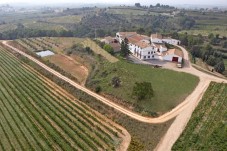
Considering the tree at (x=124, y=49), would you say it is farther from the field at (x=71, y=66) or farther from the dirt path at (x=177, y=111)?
the dirt path at (x=177, y=111)

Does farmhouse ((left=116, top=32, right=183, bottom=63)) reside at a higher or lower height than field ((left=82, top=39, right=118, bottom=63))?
higher

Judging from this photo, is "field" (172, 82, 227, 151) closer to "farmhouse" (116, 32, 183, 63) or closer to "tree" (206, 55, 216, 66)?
"farmhouse" (116, 32, 183, 63)

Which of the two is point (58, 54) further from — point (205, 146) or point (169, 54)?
point (205, 146)

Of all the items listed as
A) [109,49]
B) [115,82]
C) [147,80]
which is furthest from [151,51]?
[115,82]

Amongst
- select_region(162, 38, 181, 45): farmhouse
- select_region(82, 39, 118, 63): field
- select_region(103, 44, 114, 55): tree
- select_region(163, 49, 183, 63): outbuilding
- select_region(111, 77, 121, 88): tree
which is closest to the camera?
select_region(111, 77, 121, 88): tree

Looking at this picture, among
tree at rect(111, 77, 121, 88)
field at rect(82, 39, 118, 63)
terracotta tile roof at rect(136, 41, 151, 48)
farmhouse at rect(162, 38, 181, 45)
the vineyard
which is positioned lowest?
the vineyard

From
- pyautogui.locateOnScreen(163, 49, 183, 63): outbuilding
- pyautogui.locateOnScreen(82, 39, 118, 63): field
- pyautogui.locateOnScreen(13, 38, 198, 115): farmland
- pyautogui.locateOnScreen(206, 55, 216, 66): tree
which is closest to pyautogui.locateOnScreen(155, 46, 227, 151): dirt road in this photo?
pyautogui.locateOnScreen(13, 38, 198, 115): farmland

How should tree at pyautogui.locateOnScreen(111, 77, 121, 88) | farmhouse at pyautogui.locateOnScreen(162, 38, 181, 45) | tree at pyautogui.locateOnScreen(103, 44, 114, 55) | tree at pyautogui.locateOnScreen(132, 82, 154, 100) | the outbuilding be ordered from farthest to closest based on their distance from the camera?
1. farmhouse at pyautogui.locateOnScreen(162, 38, 181, 45)
2. tree at pyautogui.locateOnScreen(103, 44, 114, 55)
3. the outbuilding
4. tree at pyautogui.locateOnScreen(111, 77, 121, 88)
5. tree at pyautogui.locateOnScreen(132, 82, 154, 100)

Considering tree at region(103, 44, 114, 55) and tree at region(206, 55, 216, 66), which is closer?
tree at region(103, 44, 114, 55)
